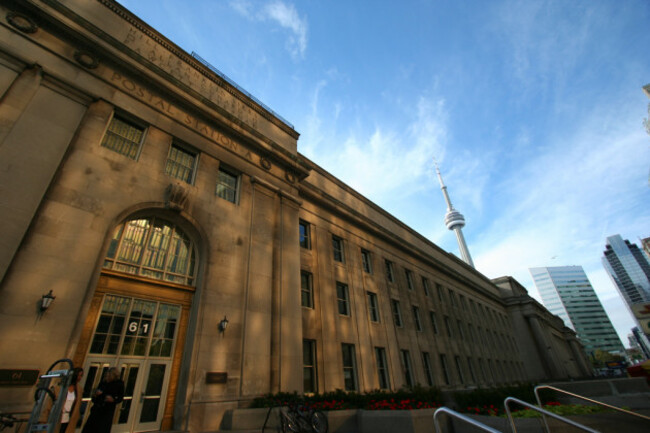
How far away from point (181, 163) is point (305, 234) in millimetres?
8939

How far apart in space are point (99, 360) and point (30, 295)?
2.70m

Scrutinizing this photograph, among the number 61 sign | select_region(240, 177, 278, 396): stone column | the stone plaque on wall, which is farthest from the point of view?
select_region(240, 177, 278, 396): stone column

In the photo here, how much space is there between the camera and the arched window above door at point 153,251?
1109 centimetres

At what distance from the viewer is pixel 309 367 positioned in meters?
16.5

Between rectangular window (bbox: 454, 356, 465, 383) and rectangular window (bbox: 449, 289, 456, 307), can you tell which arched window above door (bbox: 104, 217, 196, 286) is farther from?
rectangular window (bbox: 449, 289, 456, 307)

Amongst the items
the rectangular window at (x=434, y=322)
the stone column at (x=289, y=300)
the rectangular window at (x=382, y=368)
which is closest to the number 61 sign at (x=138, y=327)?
the stone column at (x=289, y=300)

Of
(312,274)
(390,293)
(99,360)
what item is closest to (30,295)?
(99,360)

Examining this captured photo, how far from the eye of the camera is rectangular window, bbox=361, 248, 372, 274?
24875 millimetres

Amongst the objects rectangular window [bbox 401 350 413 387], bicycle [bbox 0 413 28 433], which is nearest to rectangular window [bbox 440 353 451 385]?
rectangular window [bbox 401 350 413 387]

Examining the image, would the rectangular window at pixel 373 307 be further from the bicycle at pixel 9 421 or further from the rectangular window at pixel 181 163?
the bicycle at pixel 9 421

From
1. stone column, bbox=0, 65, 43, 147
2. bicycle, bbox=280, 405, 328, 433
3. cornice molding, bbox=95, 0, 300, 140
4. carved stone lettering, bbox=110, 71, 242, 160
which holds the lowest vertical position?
bicycle, bbox=280, 405, 328, 433

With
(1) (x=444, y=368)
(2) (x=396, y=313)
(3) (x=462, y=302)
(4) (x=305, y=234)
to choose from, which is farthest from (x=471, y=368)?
(4) (x=305, y=234)

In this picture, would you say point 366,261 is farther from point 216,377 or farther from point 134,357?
point 134,357

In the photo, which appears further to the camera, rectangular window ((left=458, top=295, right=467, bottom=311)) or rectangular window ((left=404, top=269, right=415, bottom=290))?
rectangular window ((left=458, top=295, right=467, bottom=311))
